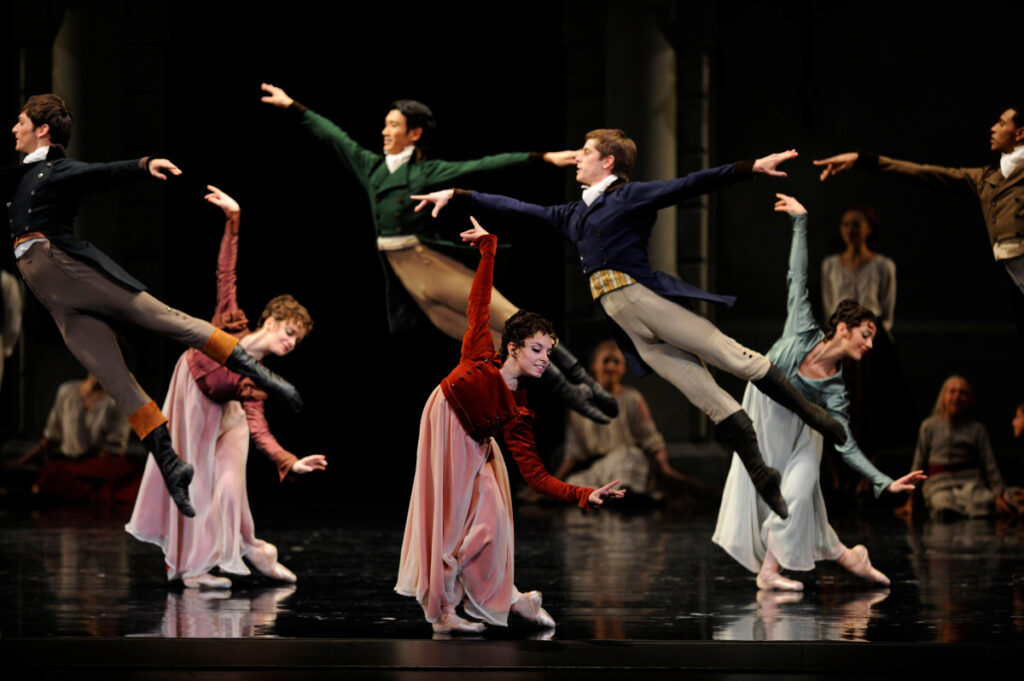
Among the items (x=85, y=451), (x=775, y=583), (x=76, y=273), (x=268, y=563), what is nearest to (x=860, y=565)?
(x=775, y=583)

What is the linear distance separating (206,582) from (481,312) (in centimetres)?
197

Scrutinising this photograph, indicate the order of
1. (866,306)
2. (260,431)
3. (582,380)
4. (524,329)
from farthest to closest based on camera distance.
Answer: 1. (866,306)
2. (260,431)
3. (582,380)
4. (524,329)

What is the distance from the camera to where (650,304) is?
6.31m

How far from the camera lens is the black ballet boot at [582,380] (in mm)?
7012

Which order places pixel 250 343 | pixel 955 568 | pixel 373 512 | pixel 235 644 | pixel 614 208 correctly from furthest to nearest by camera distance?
pixel 373 512, pixel 955 568, pixel 250 343, pixel 614 208, pixel 235 644

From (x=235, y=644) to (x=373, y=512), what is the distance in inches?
159

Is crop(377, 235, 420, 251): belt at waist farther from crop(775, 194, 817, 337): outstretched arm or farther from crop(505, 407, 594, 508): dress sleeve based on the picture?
crop(775, 194, 817, 337): outstretched arm

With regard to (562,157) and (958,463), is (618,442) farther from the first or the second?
(562,157)

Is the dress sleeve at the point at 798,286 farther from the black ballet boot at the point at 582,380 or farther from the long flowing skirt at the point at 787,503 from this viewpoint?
the black ballet boot at the point at 582,380

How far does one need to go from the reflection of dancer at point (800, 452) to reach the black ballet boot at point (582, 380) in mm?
674

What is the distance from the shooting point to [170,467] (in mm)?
6332

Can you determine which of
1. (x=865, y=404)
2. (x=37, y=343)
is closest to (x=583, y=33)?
(x=865, y=404)

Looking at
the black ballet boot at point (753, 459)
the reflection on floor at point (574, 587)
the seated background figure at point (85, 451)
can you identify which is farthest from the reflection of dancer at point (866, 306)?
the seated background figure at point (85, 451)

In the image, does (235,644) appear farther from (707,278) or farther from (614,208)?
(707,278)
